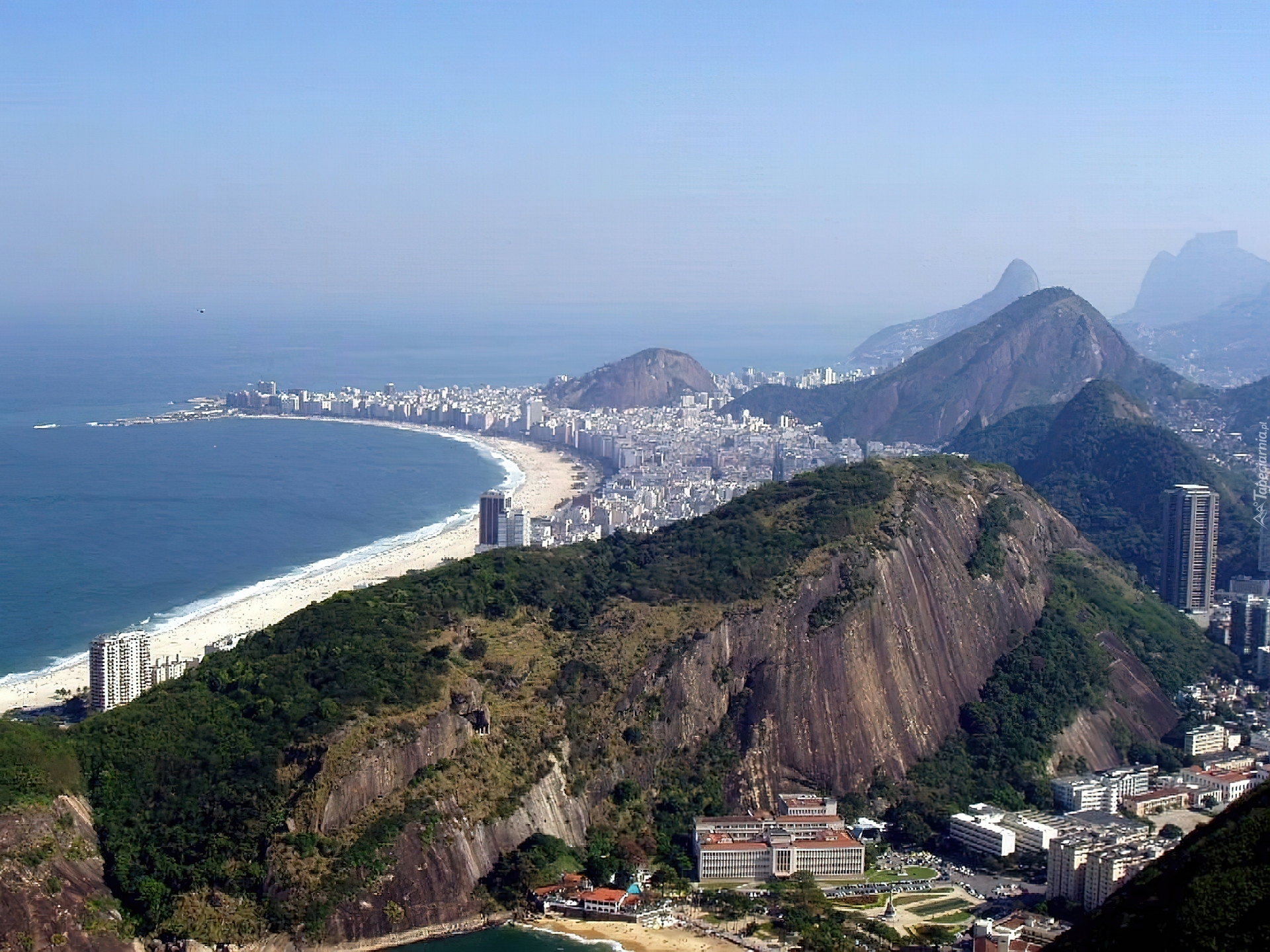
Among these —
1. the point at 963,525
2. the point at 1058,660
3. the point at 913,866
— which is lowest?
the point at 913,866

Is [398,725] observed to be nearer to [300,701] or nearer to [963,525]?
[300,701]

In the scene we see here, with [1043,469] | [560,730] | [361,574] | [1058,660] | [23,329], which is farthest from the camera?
[23,329]

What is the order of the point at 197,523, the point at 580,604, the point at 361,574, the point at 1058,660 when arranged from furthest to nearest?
the point at 197,523
the point at 361,574
the point at 1058,660
the point at 580,604

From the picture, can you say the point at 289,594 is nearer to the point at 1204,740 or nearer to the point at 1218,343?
the point at 1204,740

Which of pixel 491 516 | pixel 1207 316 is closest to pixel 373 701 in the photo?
pixel 491 516

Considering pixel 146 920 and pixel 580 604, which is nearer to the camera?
pixel 146 920

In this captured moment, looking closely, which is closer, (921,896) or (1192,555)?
(921,896)

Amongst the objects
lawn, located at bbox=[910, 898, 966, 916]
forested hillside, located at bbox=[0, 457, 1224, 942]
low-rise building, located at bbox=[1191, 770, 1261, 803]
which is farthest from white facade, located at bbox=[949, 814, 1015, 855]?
low-rise building, located at bbox=[1191, 770, 1261, 803]

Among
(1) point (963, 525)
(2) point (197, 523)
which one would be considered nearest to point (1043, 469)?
(1) point (963, 525)
